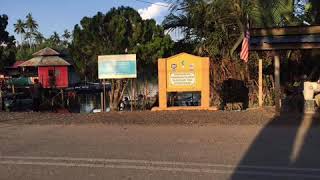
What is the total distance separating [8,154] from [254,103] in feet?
47.8

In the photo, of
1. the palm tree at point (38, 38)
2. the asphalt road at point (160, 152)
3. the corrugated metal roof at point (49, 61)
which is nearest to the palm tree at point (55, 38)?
the palm tree at point (38, 38)

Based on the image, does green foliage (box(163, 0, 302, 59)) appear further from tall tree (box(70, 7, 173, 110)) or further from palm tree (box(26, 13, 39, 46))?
palm tree (box(26, 13, 39, 46))

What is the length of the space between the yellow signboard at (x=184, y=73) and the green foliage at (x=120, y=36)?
18857 millimetres

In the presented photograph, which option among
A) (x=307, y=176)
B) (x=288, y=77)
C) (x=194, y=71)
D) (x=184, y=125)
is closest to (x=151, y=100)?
(x=288, y=77)

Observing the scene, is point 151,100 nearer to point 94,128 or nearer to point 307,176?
point 94,128

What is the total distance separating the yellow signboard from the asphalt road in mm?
4680

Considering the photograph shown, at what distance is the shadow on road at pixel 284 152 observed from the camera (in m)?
8.55

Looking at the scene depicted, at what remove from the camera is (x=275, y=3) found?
70.3ft

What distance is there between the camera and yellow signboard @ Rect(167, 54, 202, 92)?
63.6ft

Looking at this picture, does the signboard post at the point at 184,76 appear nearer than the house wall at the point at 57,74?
Yes

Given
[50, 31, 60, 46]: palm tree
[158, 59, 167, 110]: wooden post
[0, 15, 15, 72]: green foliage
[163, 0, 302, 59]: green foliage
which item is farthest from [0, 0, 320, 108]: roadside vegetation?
[50, 31, 60, 46]: palm tree

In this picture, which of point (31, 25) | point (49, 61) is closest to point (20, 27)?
point (31, 25)

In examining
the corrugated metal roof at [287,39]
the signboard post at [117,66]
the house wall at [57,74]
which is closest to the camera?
the corrugated metal roof at [287,39]

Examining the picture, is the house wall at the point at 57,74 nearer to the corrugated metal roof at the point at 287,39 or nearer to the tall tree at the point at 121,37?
the tall tree at the point at 121,37
